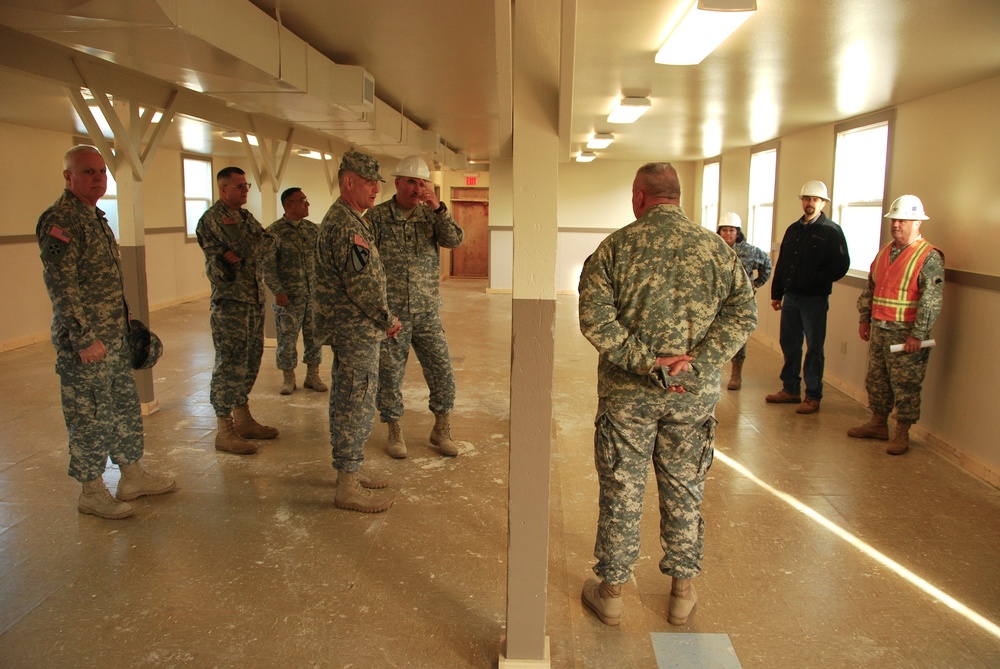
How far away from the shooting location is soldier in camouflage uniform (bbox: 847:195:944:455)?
4168 millimetres

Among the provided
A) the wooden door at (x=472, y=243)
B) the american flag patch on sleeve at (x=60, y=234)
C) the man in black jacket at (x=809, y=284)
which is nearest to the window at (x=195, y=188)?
the wooden door at (x=472, y=243)

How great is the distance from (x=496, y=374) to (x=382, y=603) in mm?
3766

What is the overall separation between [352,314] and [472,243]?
12879mm

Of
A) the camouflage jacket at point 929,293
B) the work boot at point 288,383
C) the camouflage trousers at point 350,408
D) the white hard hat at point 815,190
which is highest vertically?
the white hard hat at point 815,190

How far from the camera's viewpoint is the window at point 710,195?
11648 millimetres

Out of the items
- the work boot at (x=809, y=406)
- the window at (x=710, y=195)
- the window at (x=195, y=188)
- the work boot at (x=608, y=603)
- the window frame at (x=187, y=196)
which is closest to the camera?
the work boot at (x=608, y=603)

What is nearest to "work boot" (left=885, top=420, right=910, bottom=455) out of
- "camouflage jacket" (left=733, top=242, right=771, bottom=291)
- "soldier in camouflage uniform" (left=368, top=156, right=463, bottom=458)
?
"camouflage jacket" (left=733, top=242, right=771, bottom=291)

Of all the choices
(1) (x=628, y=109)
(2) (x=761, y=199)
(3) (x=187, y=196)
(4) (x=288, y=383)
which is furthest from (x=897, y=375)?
(3) (x=187, y=196)

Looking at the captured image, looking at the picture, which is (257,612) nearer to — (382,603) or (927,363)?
(382,603)

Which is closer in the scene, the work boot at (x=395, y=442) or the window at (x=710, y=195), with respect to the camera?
the work boot at (x=395, y=442)

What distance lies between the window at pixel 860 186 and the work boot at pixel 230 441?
5013 millimetres

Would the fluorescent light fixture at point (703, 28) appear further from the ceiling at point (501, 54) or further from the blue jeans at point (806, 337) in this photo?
the blue jeans at point (806, 337)

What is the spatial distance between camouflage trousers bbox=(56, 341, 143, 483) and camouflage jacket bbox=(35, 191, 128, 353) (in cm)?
10

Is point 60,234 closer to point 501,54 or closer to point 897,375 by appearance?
point 501,54
